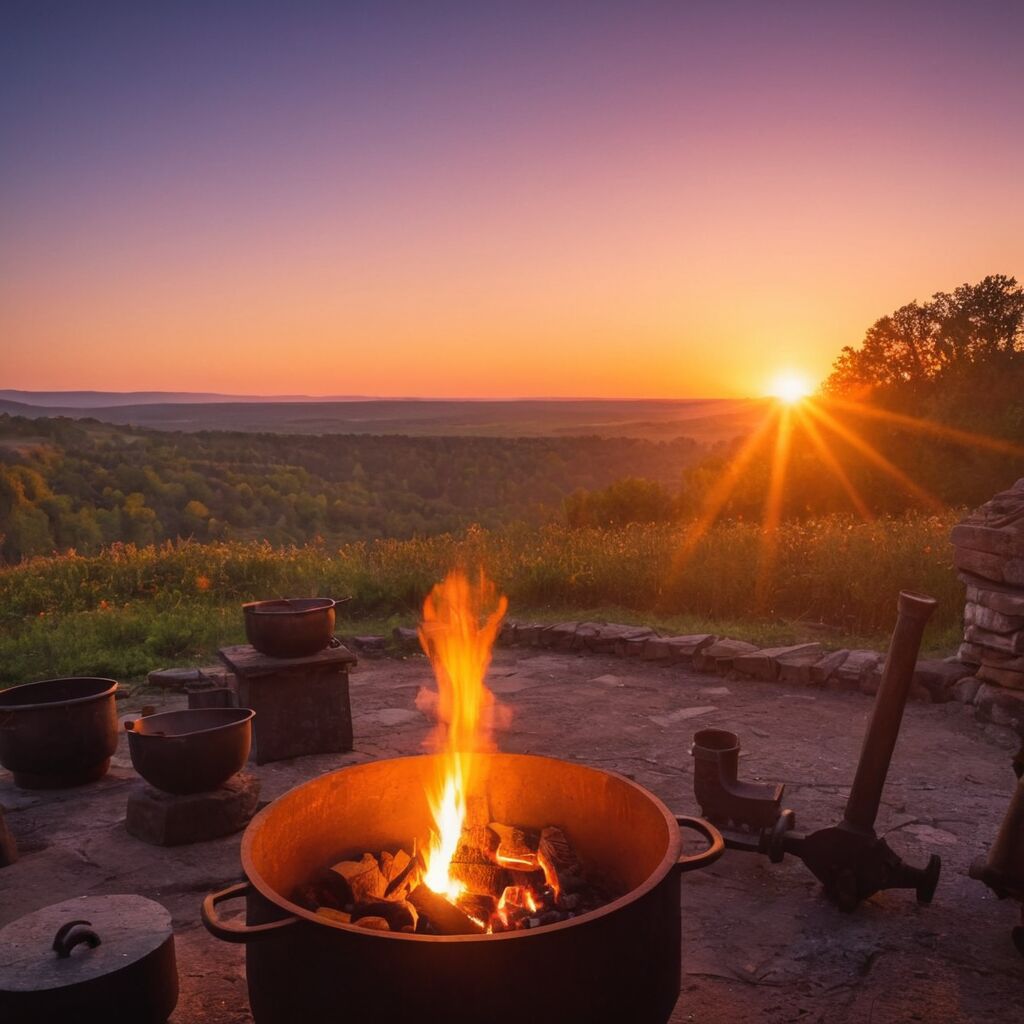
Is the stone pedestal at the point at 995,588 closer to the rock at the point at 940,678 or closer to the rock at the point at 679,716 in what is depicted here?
the rock at the point at 940,678

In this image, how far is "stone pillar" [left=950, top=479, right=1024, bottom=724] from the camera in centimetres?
558

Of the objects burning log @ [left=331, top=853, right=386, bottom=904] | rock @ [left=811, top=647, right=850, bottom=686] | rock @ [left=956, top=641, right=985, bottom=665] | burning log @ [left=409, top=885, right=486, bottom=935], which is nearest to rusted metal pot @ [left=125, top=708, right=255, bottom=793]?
burning log @ [left=331, top=853, right=386, bottom=904]

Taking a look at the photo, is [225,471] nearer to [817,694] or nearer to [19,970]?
[817,694]

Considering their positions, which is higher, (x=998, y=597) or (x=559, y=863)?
(x=998, y=597)

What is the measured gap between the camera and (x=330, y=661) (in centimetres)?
512

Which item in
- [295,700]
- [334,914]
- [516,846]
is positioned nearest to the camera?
[334,914]

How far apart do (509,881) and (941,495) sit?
58.5 feet

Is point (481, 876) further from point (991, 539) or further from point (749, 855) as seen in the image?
point (991, 539)

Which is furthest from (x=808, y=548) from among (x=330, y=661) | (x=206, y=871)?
(x=206, y=871)

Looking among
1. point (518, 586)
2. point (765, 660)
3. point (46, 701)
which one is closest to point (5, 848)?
point (46, 701)

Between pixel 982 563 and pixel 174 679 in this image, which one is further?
pixel 174 679

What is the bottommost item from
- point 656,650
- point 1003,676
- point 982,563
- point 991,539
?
point 656,650

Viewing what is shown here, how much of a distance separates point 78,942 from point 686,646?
18.2ft

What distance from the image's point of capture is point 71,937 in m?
2.51
